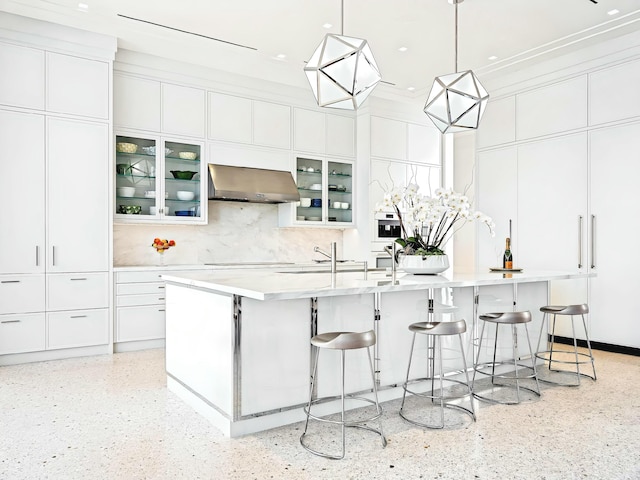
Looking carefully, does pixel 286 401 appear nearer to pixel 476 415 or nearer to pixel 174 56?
pixel 476 415

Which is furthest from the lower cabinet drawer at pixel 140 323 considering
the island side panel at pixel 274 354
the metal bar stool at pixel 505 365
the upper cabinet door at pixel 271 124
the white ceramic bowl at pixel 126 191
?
the metal bar stool at pixel 505 365

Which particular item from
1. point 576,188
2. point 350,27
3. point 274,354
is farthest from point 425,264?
point 576,188

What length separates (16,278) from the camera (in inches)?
169

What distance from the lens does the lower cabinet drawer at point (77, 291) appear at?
443cm

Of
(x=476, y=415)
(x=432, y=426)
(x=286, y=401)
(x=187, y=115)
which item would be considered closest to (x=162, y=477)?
(x=286, y=401)

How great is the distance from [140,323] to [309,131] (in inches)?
122

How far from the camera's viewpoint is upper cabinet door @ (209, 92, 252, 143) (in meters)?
5.53

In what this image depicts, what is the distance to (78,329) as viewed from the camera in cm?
454

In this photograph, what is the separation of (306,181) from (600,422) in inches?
168

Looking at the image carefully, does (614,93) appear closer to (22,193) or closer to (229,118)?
(229,118)

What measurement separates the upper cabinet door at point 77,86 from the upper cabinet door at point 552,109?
451 centimetres

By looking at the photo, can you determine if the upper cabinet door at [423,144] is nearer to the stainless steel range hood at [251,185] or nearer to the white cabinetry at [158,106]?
the stainless steel range hood at [251,185]

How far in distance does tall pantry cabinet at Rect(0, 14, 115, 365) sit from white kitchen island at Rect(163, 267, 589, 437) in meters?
1.53

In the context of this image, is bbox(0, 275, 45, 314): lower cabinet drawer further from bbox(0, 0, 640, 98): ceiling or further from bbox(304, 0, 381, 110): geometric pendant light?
bbox(304, 0, 381, 110): geometric pendant light
